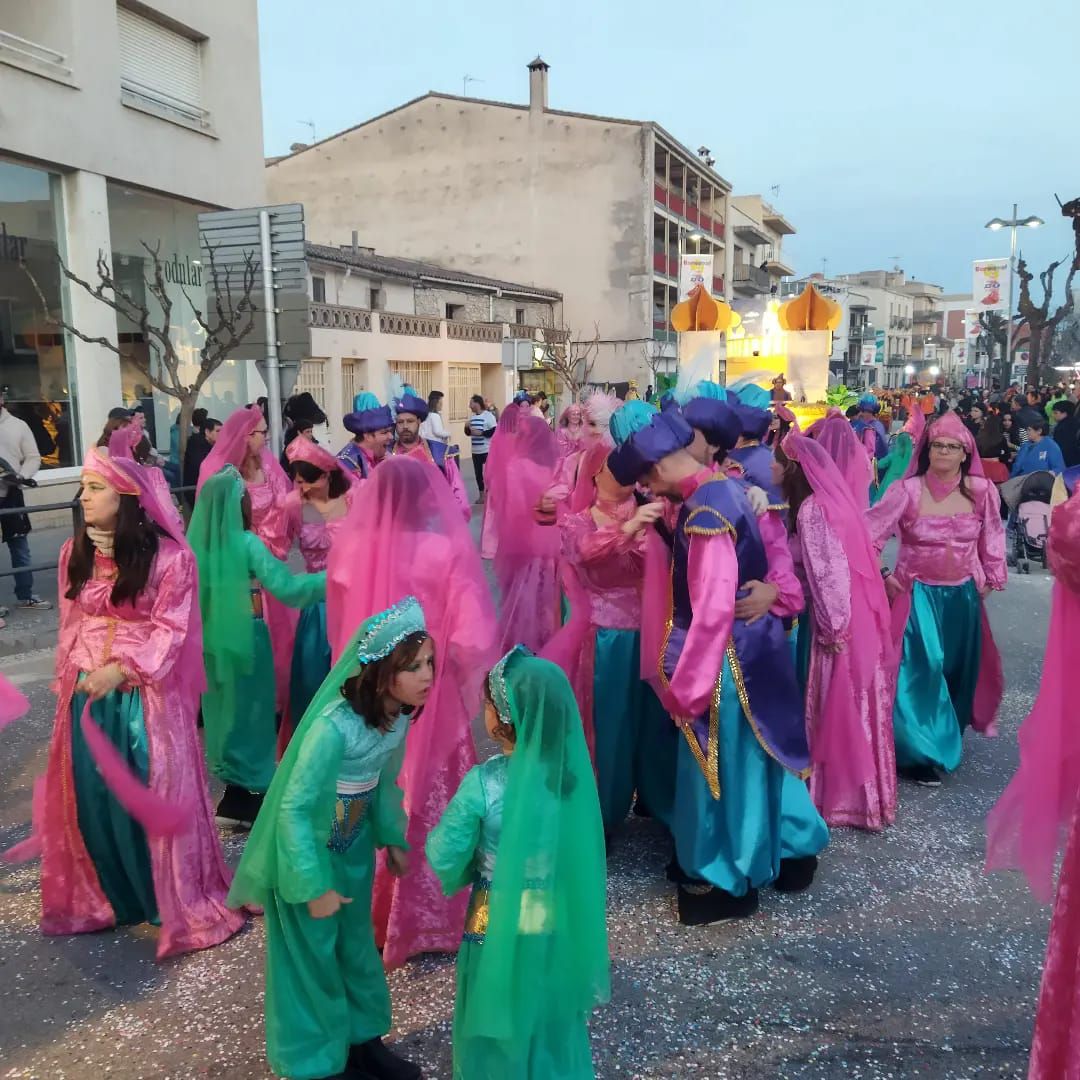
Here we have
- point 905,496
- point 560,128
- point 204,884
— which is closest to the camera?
point 204,884

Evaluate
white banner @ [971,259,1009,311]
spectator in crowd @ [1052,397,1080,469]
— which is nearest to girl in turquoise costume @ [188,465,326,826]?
spectator in crowd @ [1052,397,1080,469]

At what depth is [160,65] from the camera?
13695 mm

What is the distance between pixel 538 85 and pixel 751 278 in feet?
74.0

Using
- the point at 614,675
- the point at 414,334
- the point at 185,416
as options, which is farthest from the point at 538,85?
the point at 614,675

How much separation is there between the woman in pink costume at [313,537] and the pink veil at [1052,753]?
2.69 m

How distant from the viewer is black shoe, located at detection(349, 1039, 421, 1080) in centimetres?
261

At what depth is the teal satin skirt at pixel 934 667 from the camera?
4777 mm

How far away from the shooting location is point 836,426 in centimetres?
450

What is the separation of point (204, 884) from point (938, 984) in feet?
8.01

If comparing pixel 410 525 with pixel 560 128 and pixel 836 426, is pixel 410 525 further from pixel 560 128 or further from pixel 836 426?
pixel 560 128

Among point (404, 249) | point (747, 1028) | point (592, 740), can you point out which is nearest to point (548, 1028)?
point (747, 1028)

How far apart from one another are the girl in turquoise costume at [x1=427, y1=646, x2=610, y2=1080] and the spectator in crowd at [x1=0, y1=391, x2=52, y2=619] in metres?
6.26

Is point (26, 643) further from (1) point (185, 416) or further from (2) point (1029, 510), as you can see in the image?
(2) point (1029, 510)

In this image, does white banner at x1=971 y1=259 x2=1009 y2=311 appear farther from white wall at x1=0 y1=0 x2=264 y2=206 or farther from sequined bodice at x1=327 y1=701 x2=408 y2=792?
sequined bodice at x1=327 y1=701 x2=408 y2=792
